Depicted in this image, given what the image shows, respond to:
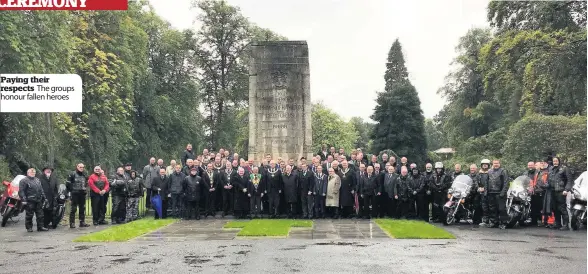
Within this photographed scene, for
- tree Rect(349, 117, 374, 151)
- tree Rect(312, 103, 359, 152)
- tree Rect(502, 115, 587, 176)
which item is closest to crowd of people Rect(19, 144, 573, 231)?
tree Rect(502, 115, 587, 176)

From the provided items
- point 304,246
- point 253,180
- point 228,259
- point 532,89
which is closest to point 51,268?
point 228,259

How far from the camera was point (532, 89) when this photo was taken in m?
29.1

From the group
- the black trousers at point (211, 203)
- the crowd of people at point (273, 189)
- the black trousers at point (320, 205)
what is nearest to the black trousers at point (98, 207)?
the crowd of people at point (273, 189)

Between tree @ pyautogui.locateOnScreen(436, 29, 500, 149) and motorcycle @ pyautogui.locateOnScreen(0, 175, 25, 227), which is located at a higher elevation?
tree @ pyautogui.locateOnScreen(436, 29, 500, 149)

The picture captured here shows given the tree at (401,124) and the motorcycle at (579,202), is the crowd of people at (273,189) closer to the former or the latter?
the motorcycle at (579,202)

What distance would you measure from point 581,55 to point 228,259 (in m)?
18.0

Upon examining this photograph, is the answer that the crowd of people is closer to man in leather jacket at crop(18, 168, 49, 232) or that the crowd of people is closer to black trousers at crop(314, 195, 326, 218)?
black trousers at crop(314, 195, 326, 218)

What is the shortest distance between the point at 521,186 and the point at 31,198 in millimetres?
12345

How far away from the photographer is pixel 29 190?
57.4ft

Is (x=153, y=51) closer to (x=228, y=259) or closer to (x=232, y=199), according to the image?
(x=232, y=199)

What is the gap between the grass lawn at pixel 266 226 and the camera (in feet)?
50.6

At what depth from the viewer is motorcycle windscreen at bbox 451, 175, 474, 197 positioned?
1761 centimetres

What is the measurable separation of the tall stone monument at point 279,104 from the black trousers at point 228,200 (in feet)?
12.8

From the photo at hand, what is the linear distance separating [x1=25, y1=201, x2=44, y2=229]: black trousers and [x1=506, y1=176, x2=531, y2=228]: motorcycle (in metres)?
11.9
